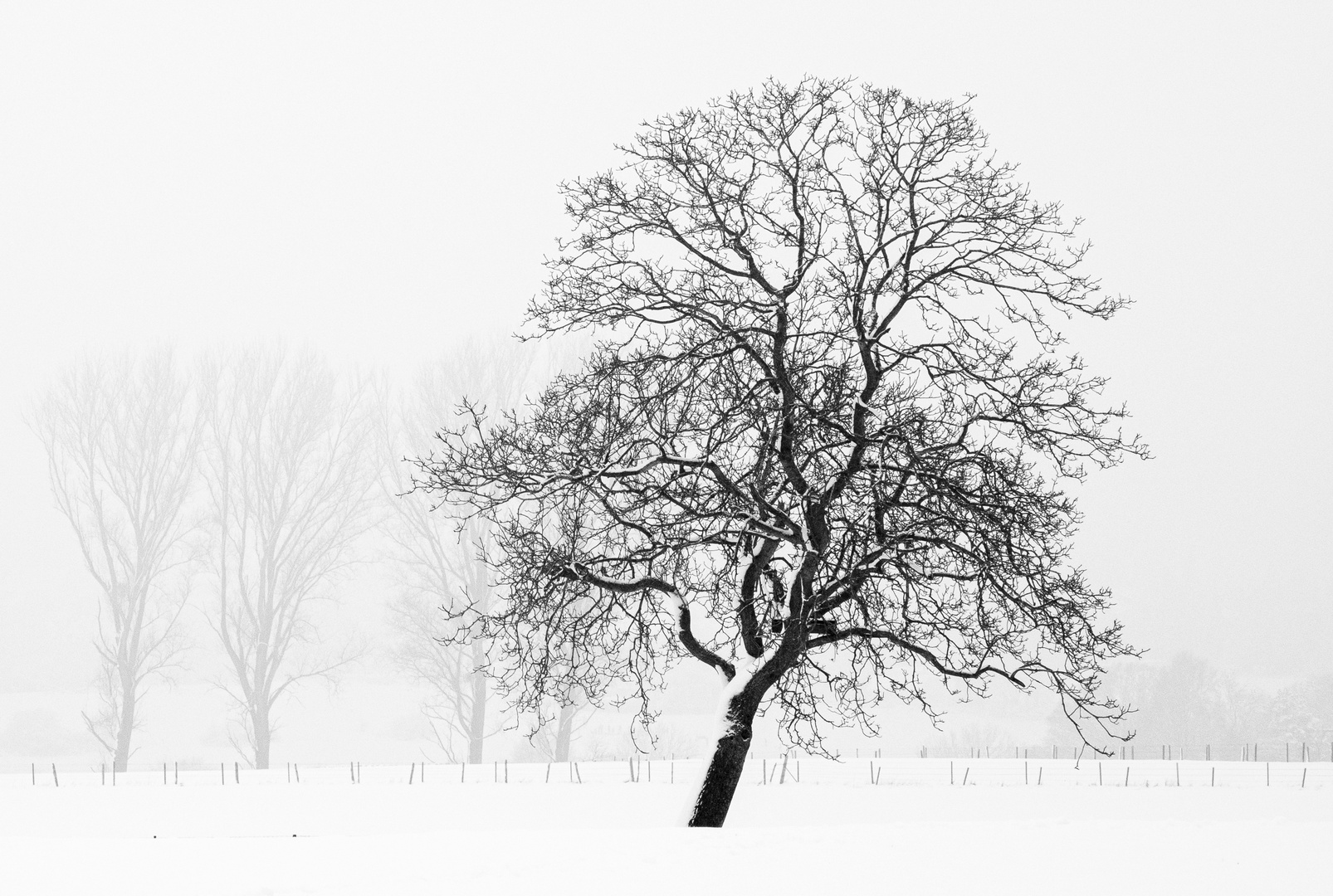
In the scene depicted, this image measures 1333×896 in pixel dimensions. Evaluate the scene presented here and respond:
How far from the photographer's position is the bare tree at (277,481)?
3441 centimetres

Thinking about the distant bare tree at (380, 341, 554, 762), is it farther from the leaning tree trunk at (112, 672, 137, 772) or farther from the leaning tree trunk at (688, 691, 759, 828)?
the leaning tree trunk at (688, 691, 759, 828)

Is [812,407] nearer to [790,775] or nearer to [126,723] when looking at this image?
[790,775]

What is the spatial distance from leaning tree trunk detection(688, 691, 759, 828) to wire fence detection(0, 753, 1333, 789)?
11248 mm

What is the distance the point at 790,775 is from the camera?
92.0ft

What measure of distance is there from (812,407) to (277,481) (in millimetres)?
27919

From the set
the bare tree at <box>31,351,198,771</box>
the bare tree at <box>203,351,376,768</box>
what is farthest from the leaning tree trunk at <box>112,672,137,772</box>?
the bare tree at <box>203,351,376,768</box>

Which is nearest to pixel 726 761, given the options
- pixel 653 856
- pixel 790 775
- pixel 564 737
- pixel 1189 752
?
pixel 653 856

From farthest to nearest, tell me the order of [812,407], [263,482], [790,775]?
[263,482], [790,775], [812,407]

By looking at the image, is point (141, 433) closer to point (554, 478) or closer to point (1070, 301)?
point (554, 478)

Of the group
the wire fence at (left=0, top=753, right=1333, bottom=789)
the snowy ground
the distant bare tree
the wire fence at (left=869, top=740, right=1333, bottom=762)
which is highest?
the distant bare tree

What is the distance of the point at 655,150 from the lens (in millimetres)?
12773

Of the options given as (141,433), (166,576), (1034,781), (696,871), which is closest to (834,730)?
(1034,781)

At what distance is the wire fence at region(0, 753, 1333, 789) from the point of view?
24797 millimetres

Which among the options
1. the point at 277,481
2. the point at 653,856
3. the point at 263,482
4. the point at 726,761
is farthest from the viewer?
the point at 277,481
